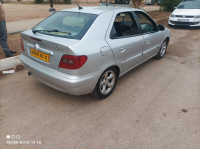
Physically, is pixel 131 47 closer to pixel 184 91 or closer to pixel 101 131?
pixel 184 91

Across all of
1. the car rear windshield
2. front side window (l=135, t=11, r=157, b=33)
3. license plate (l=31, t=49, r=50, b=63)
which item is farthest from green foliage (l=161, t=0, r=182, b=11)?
license plate (l=31, t=49, r=50, b=63)

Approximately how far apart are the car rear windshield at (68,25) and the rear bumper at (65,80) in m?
0.59

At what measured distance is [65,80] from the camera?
240 cm

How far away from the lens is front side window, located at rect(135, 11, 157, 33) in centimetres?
372

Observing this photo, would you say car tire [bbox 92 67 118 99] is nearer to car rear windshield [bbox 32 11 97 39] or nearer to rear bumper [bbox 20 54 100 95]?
rear bumper [bbox 20 54 100 95]

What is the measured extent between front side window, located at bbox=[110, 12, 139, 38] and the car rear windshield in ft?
1.54

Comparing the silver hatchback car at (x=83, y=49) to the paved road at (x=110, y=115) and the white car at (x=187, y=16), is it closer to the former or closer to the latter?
the paved road at (x=110, y=115)

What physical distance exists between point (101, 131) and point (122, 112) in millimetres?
556

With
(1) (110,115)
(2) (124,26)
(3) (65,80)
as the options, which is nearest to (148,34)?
(2) (124,26)

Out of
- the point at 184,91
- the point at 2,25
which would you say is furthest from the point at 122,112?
the point at 2,25

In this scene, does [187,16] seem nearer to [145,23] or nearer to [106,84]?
[145,23]

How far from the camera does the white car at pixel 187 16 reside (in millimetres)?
8867

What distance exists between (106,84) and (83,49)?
94 cm

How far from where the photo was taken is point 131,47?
3273 millimetres
